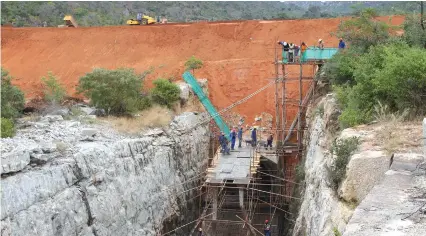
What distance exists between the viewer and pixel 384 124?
12.5 metres

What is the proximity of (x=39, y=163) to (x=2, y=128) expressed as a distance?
256 cm

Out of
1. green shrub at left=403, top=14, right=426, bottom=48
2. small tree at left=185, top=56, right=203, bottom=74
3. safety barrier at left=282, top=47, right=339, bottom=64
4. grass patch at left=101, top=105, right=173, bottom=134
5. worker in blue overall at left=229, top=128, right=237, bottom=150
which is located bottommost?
worker in blue overall at left=229, top=128, right=237, bottom=150

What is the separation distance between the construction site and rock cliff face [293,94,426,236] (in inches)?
198

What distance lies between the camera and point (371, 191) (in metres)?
8.62

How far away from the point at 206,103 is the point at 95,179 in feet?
30.9

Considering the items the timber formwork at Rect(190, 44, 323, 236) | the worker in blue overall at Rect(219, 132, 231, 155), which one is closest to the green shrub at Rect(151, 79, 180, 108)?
the worker in blue overall at Rect(219, 132, 231, 155)

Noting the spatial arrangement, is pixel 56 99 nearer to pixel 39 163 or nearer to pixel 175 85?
pixel 175 85

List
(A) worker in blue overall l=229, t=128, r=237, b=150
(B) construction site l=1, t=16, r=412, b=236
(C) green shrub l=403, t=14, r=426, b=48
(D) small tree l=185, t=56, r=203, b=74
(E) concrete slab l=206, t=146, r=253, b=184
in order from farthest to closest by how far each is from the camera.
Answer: (D) small tree l=185, t=56, r=203, b=74 → (A) worker in blue overall l=229, t=128, r=237, b=150 → (B) construction site l=1, t=16, r=412, b=236 → (E) concrete slab l=206, t=146, r=253, b=184 → (C) green shrub l=403, t=14, r=426, b=48

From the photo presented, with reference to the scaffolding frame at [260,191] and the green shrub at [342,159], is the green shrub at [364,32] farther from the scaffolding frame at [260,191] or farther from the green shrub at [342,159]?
the green shrub at [342,159]

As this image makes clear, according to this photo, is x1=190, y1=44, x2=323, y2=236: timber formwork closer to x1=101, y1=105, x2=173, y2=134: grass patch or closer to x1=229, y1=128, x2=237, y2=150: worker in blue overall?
x1=229, y1=128, x2=237, y2=150: worker in blue overall

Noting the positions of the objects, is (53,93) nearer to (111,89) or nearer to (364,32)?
(111,89)

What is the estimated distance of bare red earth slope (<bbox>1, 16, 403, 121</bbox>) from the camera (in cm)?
2717

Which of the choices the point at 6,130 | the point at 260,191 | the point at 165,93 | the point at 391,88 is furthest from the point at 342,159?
the point at 165,93

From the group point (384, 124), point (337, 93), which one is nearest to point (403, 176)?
point (384, 124)
